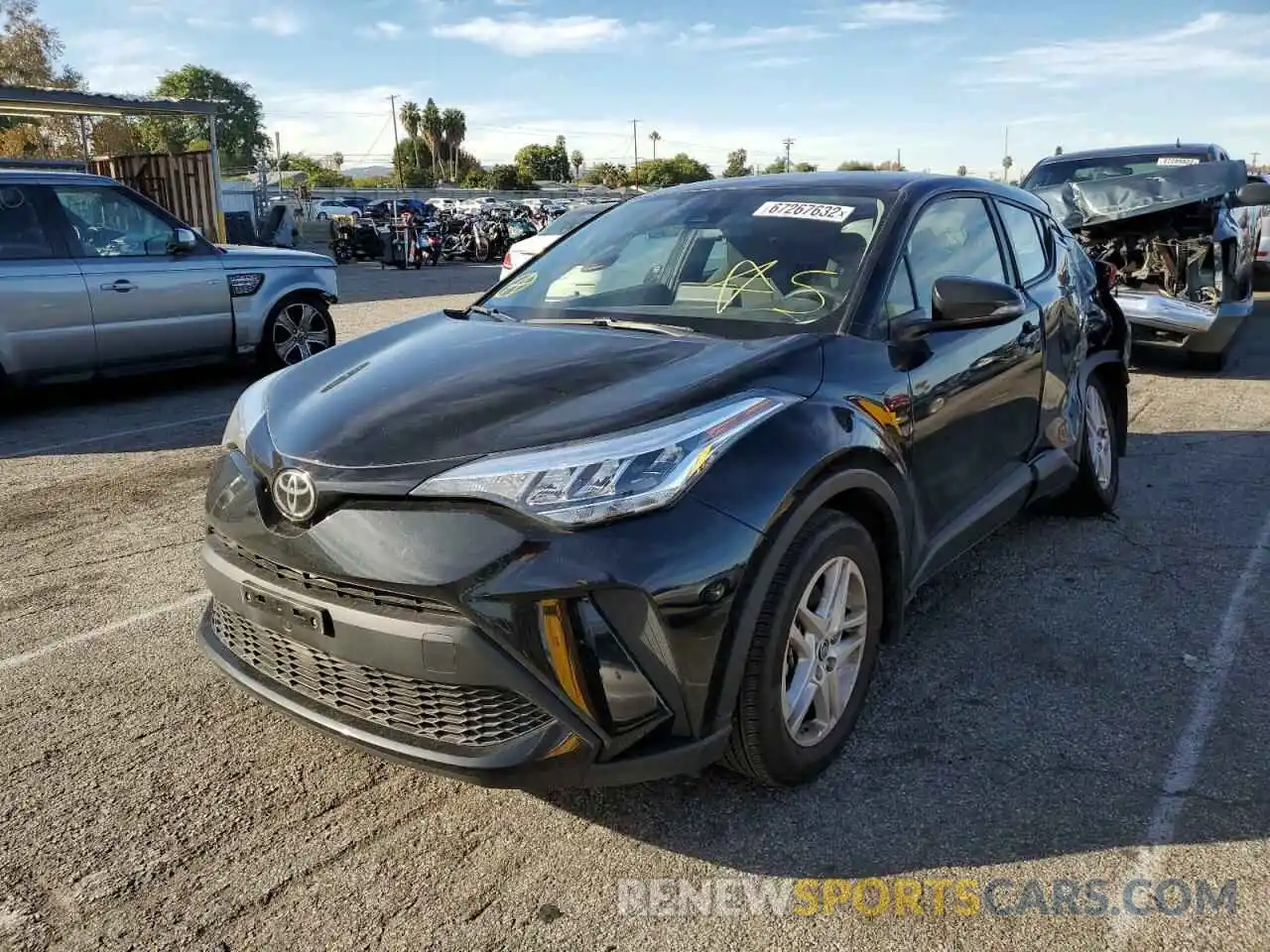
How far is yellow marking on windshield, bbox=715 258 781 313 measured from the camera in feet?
10.9

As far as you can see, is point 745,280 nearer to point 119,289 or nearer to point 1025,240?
point 1025,240

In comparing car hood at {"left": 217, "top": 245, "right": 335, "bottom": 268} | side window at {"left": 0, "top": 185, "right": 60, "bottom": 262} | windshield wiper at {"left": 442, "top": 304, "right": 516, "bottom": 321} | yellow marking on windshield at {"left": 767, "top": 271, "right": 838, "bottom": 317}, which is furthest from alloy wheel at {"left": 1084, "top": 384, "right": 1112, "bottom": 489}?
side window at {"left": 0, "top": 185, "right": 60, "bottom": 262}

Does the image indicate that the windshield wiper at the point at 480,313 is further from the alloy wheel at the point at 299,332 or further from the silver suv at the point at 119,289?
the alloy wheel at the point at 299,332

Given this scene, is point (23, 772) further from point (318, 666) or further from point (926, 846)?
point (926, 846)

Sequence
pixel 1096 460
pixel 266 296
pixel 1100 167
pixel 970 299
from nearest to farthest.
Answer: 1. pixel 970 299
2. pixel 1096 460
3. pixel 266 296
4. pixel 1100 167

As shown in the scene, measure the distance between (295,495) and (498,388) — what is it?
580 mm

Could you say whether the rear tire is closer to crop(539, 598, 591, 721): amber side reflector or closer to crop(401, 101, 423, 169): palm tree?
crop(539, 598, 591, 721): amber side reflector

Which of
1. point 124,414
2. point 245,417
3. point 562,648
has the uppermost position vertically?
point 245,417

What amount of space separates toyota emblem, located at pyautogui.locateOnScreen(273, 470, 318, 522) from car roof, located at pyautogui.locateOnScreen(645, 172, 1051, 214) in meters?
2.15

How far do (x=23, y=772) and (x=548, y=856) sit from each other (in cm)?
155

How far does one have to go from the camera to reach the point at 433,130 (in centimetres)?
10694

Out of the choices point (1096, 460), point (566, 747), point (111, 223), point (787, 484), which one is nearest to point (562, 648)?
point (566, 747)

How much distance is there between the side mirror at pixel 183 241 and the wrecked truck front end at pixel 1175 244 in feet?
23.4

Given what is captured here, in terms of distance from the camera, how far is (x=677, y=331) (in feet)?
10.3
